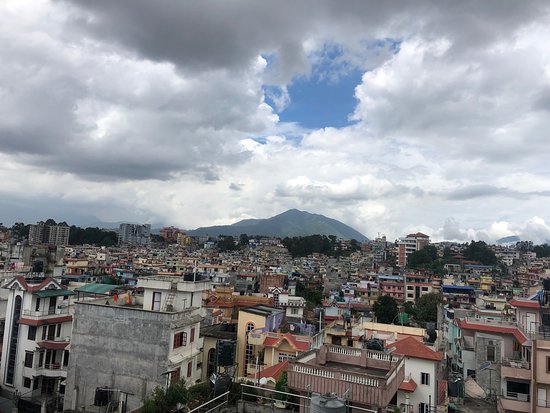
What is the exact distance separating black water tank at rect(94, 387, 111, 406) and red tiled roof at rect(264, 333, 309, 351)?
35.5ft

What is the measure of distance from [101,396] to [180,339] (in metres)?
5.54

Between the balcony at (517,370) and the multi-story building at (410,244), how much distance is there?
137 metres

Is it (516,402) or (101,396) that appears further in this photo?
(516,402)

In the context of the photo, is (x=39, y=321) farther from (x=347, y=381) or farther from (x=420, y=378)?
(x=420, y=378)

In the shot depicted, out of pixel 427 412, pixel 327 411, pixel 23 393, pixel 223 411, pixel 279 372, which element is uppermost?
pixel 327 411

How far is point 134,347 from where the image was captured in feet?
84.2

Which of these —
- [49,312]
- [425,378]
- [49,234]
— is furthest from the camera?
[49,234]

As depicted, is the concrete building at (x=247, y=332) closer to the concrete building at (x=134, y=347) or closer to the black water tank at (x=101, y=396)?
the concrete building at (x=134, y=347)

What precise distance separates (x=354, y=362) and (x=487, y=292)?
241ft

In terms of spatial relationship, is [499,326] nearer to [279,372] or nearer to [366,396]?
[279,372]

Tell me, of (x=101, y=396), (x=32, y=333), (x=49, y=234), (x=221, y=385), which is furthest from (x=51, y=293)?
(x=49, y=234)

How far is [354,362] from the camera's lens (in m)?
18.3

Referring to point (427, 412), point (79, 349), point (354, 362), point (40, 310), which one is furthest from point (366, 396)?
point (40, 310)

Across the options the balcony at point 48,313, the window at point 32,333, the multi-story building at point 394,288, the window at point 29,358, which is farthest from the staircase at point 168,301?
the multi-story building at point 394,288
